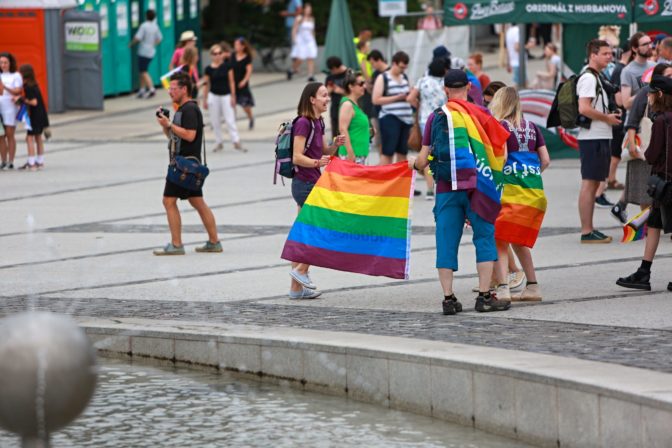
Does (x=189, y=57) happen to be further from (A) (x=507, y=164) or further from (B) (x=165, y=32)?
(B) (x=165, y=32)

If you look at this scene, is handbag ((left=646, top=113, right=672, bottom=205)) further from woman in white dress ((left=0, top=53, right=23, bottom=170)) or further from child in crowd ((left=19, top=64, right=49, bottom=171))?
woman in white dress ((left=0, top=53, right=23, bottom=170))

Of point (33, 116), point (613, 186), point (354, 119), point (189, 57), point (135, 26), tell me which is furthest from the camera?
point (135, 26)

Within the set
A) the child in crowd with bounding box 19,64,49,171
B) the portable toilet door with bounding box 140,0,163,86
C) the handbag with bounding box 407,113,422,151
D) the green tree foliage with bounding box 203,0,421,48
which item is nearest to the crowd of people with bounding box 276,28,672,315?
the handbag with bounding box 407,113,422,151

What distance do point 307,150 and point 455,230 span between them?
5.11 feet

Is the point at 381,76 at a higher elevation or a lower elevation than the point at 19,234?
higher

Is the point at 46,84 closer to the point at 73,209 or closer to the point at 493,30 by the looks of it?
the point at 73,209

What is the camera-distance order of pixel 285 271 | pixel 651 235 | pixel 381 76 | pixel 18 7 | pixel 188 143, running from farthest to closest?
1. pixel 18 7
2. pixel 381 76
3. pixel 188 143
4. pixel 285 271
5. pixel 651 235

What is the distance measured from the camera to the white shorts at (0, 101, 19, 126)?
1988cm

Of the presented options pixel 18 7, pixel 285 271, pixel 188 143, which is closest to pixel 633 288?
pixel 285 271

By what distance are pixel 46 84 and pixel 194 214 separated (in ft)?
42.2

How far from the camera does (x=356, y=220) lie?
10469mm

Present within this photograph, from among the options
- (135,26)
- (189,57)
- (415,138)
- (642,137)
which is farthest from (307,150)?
(135,26)

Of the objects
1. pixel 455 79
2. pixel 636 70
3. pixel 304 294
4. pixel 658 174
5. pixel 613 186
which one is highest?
pixel 455 79

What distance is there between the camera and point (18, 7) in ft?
86.8
